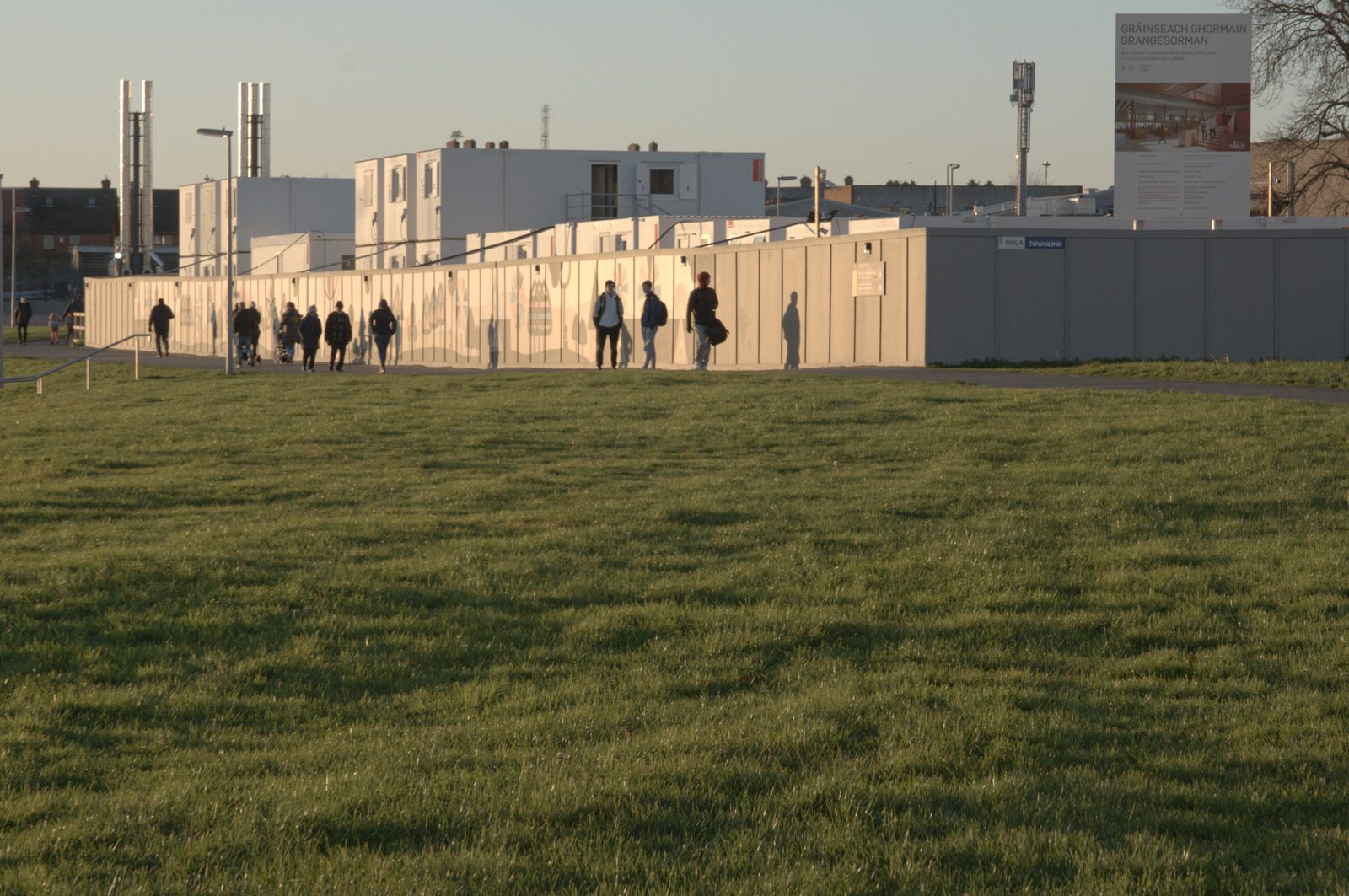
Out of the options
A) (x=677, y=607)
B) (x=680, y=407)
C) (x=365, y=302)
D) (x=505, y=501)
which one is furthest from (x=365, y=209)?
(x=677, y=607)

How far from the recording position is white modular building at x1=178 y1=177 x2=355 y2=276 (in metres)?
79.0

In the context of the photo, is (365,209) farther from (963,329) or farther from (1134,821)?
(1134,821)

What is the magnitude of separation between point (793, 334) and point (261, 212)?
177ft

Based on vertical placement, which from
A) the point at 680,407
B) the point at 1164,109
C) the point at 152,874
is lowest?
the point at 152,874

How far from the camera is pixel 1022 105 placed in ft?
164

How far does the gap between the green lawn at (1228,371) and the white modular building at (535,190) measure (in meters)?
38.6

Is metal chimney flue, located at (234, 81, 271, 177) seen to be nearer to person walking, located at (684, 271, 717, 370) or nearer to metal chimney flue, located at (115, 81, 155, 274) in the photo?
metal chimney flue, located at (115, 81, 155, 274)

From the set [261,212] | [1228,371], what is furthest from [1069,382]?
[261,212]

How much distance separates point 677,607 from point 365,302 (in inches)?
1729

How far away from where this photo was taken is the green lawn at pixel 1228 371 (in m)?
21.9

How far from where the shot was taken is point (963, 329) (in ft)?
92.6

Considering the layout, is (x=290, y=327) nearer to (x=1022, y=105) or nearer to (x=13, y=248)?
(x=13, y=248)

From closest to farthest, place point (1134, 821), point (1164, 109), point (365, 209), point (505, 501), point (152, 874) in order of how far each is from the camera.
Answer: point (152, 874) < point (1134, 821) < point (505, 501) < point (1164, 109) < point (365, 209)

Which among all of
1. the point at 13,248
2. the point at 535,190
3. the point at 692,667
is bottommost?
the point at 692,667
